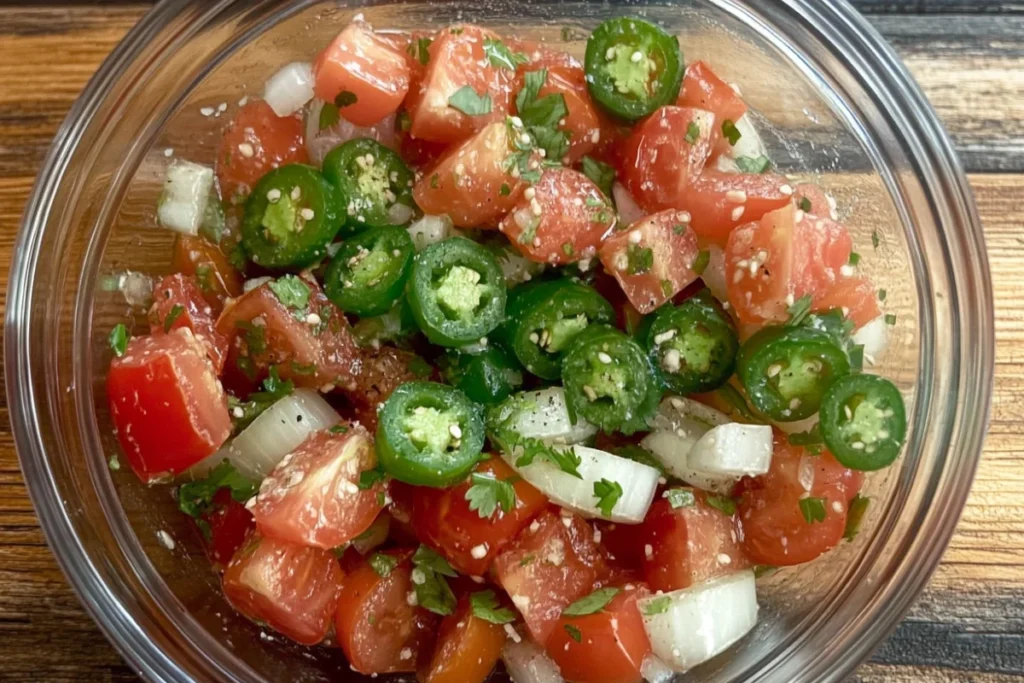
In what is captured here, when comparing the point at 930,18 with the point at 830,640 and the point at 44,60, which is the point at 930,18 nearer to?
the point at 830,640

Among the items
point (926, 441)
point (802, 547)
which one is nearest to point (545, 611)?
point (802, 547)

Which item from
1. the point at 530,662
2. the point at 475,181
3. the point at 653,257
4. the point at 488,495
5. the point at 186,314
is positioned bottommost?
the point at 530,662

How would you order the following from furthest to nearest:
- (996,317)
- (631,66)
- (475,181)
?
(996,317) → (631,66) → (475,181)

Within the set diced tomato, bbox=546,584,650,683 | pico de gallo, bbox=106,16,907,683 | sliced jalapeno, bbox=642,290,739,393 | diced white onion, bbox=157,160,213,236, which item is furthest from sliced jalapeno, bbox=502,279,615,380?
diced white onion, bbox=157,160,213,236

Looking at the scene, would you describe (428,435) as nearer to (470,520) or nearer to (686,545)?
(470,520)

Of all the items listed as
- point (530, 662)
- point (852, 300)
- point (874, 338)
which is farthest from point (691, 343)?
point (530, 662)

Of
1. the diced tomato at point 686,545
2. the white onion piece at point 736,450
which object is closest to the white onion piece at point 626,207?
the white onion piece at point 736,450
